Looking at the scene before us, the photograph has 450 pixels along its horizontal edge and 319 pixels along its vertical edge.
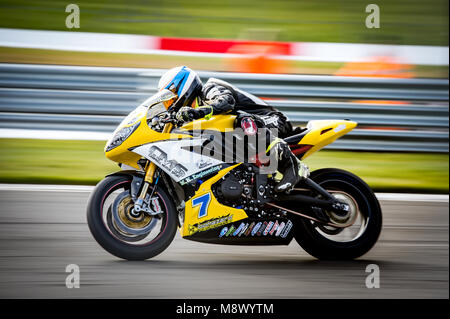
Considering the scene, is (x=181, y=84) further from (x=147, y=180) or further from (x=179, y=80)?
(x=147, y=180)

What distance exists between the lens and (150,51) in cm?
892

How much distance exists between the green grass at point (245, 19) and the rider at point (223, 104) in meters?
4.93

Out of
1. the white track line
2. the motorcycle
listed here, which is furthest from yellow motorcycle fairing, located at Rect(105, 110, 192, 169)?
the white track line

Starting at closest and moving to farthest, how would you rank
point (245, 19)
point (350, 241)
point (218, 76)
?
1. point (350, 241)
2. point (218, 76)
3. point (245, 19)

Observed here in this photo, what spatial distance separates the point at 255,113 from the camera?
15.3 ft

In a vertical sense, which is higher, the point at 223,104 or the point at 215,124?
the point at 223,104

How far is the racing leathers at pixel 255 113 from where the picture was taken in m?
4.34

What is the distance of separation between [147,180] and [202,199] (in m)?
0.45

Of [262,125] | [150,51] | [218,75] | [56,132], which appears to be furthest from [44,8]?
[262,125]

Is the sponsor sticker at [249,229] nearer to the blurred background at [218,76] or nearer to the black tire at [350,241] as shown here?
the black tire at [350,241]

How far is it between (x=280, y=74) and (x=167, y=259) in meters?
4.50

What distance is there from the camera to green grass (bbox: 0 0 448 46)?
943cm

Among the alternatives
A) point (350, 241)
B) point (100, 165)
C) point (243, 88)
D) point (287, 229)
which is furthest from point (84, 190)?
point (350, 241)
